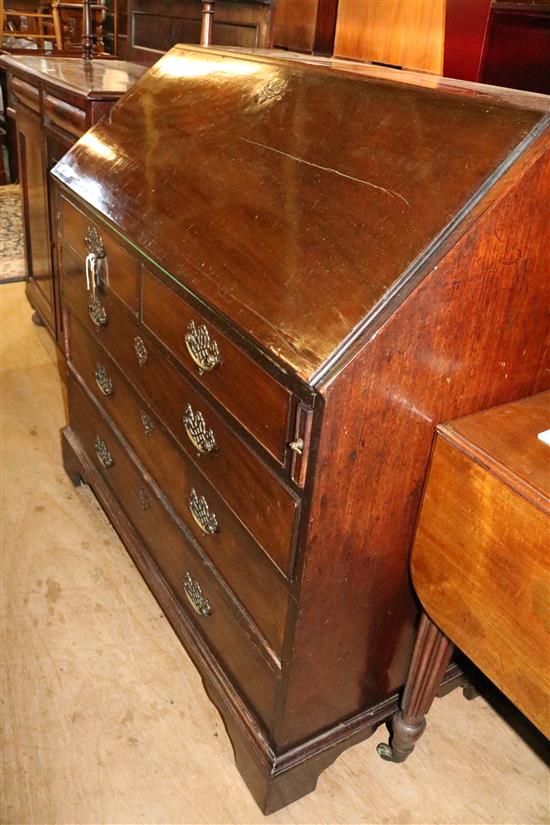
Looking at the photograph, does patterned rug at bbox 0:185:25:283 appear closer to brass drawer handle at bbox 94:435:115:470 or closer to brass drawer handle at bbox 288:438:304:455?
brass drawer handle at bbox 94:435:115:470

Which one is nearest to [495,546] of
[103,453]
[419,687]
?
[419,687]

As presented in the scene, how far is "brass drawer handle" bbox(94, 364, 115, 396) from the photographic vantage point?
1.76 meters

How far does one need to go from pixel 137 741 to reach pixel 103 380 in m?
0.84

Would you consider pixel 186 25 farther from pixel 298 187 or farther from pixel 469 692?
pixel 469 692

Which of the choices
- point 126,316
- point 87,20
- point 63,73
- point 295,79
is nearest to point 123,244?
point 126,316

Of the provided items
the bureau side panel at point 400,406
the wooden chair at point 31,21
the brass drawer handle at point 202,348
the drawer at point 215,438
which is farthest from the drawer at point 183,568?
the wooden chair at point 31,21

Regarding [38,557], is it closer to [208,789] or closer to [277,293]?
[208,789]

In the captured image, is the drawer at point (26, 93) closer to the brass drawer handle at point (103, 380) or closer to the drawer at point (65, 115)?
the drawer at point (65, 115)

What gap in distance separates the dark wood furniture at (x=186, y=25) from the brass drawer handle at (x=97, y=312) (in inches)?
46.8

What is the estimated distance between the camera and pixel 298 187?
1139 millimetres

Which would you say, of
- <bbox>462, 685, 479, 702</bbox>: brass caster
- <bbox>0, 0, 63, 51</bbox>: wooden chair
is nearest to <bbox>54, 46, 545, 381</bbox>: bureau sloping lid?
<bbox>462, 685, 479, 702</bbox>: brass caster

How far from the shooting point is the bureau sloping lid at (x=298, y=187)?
95 centimetres

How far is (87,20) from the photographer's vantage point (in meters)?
2.73

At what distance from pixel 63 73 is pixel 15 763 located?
2.09 metres
